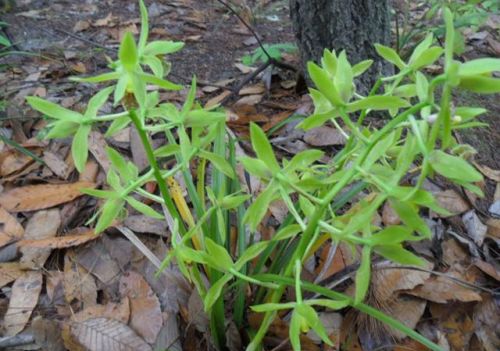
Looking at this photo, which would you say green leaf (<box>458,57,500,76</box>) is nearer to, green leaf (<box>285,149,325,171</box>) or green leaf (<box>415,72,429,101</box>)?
green leaf (<box>415,72,429,101</box>)

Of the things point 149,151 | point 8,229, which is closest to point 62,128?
point 149,151

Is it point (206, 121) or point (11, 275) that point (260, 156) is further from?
point (11, 275)

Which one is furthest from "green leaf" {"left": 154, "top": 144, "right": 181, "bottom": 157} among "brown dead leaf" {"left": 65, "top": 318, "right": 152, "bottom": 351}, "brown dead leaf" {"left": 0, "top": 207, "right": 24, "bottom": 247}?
"brown dead leaf" {"left": 0, "top": 207, "right": 24, "bottom": 247}

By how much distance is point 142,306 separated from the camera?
3.67 feet

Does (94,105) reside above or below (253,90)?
above

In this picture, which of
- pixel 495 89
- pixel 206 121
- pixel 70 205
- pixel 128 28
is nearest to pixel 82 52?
pixel 128 28

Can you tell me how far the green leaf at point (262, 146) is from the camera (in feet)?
2.28

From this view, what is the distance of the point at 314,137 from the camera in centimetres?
160

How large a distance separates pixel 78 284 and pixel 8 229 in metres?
0.30

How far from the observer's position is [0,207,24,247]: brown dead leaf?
50.4 inches

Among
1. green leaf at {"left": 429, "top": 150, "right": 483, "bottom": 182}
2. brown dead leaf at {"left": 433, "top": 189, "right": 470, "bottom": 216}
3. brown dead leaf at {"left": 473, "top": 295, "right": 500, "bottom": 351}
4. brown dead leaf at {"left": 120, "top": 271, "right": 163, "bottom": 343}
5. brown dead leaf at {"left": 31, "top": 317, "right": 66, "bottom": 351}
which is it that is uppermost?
green leaf at {"left": 429, "top": 150, "right": 483, "bottom": 182}

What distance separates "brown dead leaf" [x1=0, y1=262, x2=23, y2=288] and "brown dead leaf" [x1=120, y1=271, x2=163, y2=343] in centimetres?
28

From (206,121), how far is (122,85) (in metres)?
0.17

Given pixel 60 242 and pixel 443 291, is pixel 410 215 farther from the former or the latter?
pixel 60 242
